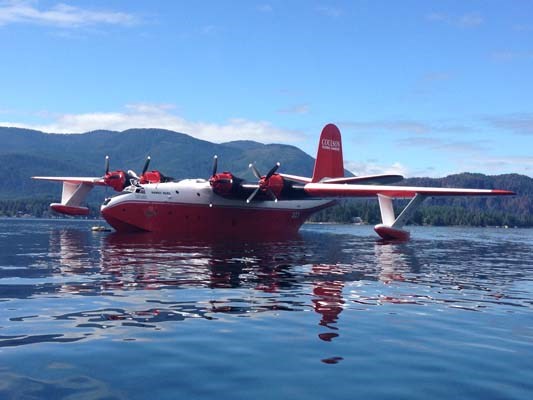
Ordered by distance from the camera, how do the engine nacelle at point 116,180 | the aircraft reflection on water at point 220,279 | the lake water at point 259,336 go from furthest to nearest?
the engine nacelle at point 116,180, the aircraft reflection on water at point 220,279, the lake water at point 259,336

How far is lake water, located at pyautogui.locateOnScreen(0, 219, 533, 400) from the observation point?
25.4ft

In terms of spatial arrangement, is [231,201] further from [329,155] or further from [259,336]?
[259,336]

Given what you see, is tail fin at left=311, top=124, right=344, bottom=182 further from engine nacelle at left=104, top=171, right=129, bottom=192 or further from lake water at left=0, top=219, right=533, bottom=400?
lake water at left=0, top=219, right=533, bottom=400

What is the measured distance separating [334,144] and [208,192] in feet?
71.1

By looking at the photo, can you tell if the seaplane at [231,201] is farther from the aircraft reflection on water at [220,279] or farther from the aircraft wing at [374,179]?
the aircraft reflection on water at [220,279]

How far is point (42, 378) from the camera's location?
25.3 ft

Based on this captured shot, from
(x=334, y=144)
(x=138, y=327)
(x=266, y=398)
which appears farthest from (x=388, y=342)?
(x=334, y=144)

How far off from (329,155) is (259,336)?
5796 cm

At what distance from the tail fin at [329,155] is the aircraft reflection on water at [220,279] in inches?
1368

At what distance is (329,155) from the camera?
67.6 m

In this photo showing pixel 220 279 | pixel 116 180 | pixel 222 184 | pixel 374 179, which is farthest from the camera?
pixel 116 180

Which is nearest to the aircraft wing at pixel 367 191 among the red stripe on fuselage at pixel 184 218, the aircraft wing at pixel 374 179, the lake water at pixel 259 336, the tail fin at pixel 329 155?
the aircraft wing at pixel 374 179

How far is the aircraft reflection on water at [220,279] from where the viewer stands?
502 inches

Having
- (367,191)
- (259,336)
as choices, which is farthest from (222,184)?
(259,336)
